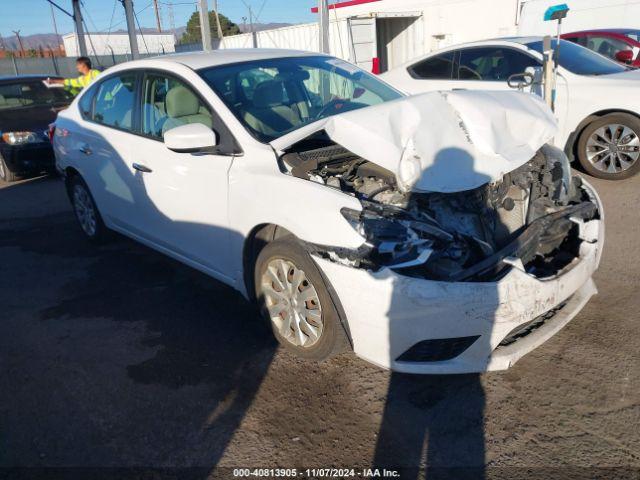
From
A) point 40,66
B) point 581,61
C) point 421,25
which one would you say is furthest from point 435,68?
point 40,66

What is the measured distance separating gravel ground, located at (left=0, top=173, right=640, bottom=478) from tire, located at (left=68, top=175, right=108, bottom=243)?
4.10 feet

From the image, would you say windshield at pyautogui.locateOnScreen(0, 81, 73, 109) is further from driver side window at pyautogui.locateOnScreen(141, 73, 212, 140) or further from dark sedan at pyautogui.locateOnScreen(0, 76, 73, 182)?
driver side window at pyautogui.locateOnScreen(141, 73, 212, 140)

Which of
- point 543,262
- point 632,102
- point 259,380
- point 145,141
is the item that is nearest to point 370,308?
point 259,380

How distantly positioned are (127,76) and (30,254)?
2242 millimetres

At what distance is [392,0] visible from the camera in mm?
19062

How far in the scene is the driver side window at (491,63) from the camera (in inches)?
269

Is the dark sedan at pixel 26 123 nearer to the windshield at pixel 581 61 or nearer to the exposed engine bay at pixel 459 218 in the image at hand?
the exposed engine bay at pixel 459 218

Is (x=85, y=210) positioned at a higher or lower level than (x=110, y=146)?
lower

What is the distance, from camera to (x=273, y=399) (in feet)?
9.54

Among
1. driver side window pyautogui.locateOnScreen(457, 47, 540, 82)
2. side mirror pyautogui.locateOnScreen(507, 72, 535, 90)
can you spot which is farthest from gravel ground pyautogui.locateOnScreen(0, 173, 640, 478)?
driver side window pyautogui.locateOnScreen(457, 47, 540, 82)

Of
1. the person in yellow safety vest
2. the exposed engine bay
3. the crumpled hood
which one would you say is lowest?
the exposed engine bay

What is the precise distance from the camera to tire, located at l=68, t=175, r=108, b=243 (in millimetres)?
5195

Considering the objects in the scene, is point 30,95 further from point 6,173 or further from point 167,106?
point 167,106

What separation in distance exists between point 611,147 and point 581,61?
1287mm
